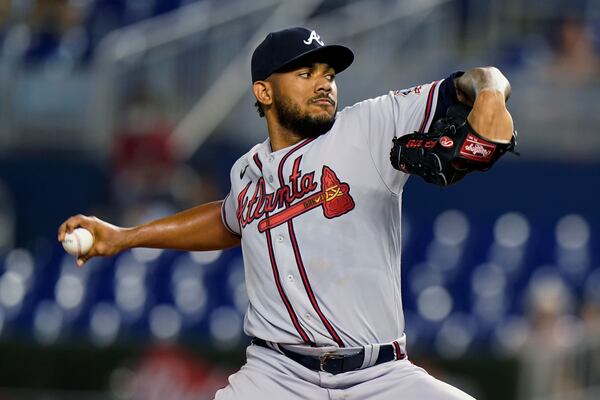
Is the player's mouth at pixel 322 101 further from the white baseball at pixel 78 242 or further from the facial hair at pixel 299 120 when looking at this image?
the white baseball at pixel 78 242

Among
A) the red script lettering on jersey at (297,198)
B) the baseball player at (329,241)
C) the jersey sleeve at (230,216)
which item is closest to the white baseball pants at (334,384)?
the baseball player at (329,241)

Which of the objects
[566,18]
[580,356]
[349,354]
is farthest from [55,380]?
[566,18]

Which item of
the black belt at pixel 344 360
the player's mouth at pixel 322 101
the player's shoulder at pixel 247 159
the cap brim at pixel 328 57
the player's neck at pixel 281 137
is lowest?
the black belt at pixel 344 360

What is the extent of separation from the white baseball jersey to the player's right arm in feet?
1.74

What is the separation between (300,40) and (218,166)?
221 inches

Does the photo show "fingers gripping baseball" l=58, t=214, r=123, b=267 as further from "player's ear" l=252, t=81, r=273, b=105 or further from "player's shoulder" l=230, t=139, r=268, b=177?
"player's ear" l=252, t=81, r=273, b=105

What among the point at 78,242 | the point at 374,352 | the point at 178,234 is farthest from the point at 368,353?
the point at 78,242

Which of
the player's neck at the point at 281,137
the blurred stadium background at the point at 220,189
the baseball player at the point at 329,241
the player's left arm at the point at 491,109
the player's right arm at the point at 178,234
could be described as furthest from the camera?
the blurred stadium background at the point at 220,189

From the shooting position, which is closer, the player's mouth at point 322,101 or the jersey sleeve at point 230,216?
the player's mouth at point 322,101

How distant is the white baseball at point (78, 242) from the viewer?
4461mm

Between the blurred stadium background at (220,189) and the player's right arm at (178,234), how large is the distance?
9.50 ft

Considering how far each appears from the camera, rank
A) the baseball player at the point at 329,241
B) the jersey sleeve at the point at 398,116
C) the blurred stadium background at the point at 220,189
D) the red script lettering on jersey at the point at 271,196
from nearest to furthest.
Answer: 1. the jersey sleeve at the point at 398,116
2. the baseball player at the point at 329,241
3. the red script lettering on jersey at the point at 271,196
4. the blurred stadium background at the point at 220,189

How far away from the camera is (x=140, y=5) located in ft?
35.2

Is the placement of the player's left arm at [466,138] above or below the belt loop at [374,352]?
above
